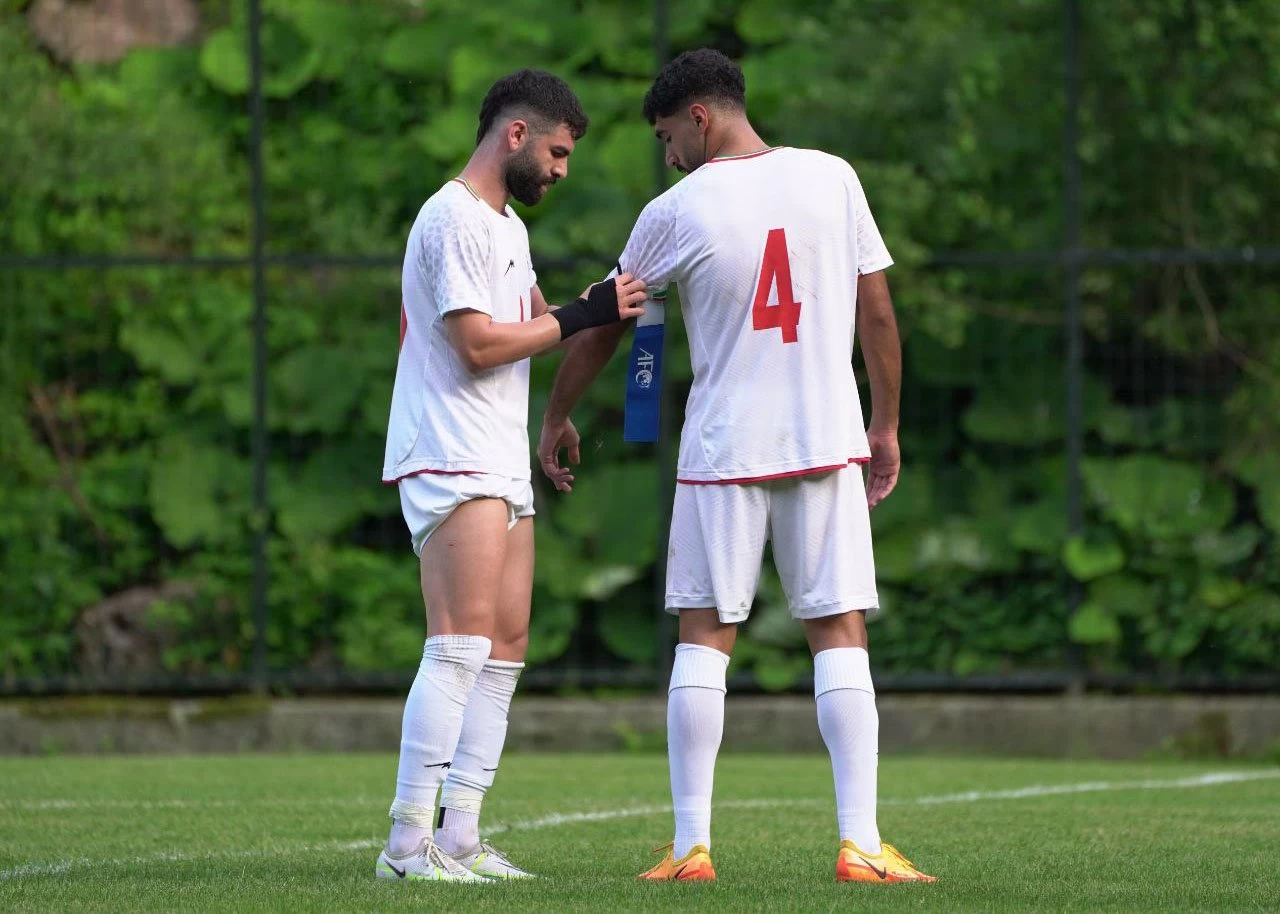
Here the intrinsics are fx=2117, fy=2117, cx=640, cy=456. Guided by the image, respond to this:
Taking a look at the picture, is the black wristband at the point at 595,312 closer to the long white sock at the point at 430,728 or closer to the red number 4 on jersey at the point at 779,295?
the red number 4 on jersey at the point at 779,295

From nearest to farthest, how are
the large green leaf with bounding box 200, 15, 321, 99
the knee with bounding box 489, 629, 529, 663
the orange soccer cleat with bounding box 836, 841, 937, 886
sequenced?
the orange soccer cleat with bounding box 836, 841, 937, 886 < the knee with bounding box 489, 629, 529, 663 < the large green leaf with bounding box 200, 15, 321, 99

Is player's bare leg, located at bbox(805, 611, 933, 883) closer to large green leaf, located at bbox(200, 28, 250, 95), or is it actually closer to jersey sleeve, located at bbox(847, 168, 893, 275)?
jersey sleeve, located at bbox(847, 168, 893, 275)

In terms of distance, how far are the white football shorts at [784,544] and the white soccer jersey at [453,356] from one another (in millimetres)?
464

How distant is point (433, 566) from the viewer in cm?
473

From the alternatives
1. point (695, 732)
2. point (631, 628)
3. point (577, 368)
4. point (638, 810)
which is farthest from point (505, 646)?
point (631, 628)

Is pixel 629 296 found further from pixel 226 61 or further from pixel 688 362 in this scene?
pixel 226 61

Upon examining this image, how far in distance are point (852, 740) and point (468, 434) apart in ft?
3.55

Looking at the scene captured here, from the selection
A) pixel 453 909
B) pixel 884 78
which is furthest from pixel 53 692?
pixel 453 909

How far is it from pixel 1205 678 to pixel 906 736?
1452mm

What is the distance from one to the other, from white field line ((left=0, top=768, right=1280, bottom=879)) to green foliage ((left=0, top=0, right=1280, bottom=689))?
6.22 feet

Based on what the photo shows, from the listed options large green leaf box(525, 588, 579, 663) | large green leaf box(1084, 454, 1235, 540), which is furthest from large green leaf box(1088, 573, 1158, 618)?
large green leaf box(525, 588, 579, 663)

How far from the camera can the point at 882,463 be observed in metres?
4.93

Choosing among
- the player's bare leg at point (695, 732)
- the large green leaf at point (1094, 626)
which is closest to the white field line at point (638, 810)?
the player's bare leg at point (695, 732)

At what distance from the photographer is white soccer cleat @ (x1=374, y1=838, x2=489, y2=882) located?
4602mm
